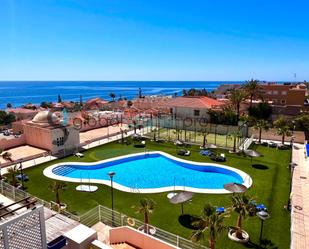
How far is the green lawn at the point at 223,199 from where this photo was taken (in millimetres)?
16453

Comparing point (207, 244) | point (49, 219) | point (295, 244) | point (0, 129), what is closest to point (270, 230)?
point (295, 244)

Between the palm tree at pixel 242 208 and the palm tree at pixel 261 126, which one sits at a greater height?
the palm tree at pixel 261 126

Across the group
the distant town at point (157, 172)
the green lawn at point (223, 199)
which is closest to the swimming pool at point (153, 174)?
the distant town at point (157, 172)

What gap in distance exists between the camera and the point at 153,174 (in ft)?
90.1

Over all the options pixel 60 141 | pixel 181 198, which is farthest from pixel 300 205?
pixel 60 141

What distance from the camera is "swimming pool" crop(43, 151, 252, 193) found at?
24.0 m

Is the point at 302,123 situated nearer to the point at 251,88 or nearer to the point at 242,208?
the point at 251,88

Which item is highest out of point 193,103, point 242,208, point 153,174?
point 193,103

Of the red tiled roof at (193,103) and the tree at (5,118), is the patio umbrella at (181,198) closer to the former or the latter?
the red tiled roof at (193,103)

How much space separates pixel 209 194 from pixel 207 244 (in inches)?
271

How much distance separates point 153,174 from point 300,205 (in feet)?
44.7

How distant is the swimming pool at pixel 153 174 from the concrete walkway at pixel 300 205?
4.05 m

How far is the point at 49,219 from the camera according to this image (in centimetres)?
1295

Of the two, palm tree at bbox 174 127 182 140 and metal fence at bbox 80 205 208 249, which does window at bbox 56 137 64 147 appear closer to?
palm tree at bbox 174 127 182 140
